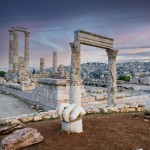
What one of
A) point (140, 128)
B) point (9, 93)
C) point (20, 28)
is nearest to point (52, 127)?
point (140, 128)

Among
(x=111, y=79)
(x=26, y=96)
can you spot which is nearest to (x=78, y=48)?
(x=111, y=79)

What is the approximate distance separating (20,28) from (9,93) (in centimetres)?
1658

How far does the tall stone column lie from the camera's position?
13758mm

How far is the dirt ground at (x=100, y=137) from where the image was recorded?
6117 mm

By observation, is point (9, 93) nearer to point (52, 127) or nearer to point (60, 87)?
point (60, 87)

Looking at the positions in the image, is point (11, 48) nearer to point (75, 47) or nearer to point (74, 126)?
point (75, 47)

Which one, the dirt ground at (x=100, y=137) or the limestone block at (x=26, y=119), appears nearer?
the dirt ground at (x=100, y=137)

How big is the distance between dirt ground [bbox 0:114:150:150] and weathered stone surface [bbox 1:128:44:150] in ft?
0.40

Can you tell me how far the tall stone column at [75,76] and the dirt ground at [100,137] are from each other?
18.1 feet

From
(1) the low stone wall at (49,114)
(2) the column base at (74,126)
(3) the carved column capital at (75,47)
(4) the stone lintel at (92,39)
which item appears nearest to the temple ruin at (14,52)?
(4) the stone lintel at (92,39)

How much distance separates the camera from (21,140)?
20.1ft

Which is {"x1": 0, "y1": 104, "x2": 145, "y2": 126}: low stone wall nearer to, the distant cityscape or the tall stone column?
the tall stone column

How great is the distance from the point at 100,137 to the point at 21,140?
6.36ft

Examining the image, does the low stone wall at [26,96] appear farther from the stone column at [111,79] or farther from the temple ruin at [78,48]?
the stone column at [111,79]
